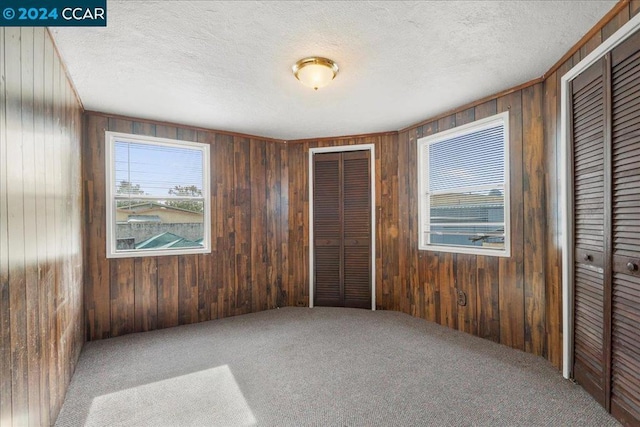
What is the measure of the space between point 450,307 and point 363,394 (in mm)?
1770

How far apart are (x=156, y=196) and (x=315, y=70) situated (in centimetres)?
249

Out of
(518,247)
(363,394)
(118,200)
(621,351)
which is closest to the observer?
(621,351)

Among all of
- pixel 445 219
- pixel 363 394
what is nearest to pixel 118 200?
pixel 363 394

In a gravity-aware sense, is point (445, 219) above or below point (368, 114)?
below

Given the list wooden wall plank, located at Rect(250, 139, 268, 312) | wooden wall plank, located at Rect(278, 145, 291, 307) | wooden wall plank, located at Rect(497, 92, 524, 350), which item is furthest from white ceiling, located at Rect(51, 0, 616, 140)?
wooden wall plank, located at Rect(278, 145, 291, 307)

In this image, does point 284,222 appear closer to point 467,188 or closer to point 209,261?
Result: point 209,261

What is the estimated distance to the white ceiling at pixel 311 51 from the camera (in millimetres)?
1791

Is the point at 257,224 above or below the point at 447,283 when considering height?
above

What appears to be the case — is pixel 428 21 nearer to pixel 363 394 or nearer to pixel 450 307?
pixel 363 394

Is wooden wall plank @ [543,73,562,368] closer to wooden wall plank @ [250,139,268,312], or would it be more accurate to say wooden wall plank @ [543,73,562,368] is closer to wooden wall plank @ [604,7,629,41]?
wooden wall plank @ [604,7,629,41]

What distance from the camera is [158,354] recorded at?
287cm

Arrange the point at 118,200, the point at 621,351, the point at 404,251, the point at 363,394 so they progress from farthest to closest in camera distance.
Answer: the point at 404,251 < the point at 118,200 < the point at 363,394 < the point at 621,351

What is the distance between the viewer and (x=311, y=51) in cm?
218

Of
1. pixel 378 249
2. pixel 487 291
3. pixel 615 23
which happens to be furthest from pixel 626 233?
pixel 378 249
